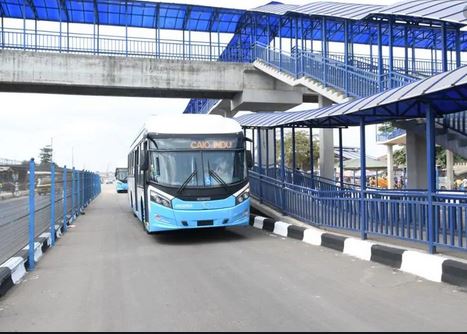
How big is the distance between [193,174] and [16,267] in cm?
493

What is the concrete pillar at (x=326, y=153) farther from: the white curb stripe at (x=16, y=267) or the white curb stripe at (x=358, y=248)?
the white curb stripe at (x=16, y=267)

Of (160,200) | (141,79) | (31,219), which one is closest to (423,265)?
(160,200)

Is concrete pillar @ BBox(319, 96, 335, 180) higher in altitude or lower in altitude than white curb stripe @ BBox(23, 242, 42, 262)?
higher

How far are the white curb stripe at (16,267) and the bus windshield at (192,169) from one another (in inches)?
161

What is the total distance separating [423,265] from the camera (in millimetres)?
7773

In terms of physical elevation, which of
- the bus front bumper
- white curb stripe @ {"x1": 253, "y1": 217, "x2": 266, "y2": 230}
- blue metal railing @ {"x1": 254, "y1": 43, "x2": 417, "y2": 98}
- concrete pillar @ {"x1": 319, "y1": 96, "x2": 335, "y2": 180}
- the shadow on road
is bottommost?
→ the shadow on road

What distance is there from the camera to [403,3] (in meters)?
15.7

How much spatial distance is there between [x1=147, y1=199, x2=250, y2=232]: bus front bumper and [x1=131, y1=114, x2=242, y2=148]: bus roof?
2.01m

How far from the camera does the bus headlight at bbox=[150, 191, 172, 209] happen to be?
38.6 feet

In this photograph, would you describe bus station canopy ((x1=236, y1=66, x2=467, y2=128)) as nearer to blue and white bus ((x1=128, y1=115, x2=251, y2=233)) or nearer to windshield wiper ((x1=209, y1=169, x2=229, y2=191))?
blue and white bus ((x1=128, y1=115, x2=251, y2=233))

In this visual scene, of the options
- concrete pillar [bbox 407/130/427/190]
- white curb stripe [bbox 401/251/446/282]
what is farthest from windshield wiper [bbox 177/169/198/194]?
concrete pillar [bbox 407/130/427/190]

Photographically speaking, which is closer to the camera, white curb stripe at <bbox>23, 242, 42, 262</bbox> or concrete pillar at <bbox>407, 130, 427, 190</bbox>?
white curb stripe at <bbox>23, 242, 42, 262</bbox>

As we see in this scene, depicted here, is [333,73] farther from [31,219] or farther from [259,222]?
[31,219]

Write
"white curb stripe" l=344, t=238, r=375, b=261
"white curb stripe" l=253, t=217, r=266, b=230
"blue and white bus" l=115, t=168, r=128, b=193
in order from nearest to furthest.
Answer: "white curb stripe" l=344, t=238, r=375, b=261 → "white curb stripe" l=253, t=217, r=266, b=230 → "blue and white bus" l=115, t=168, r=128, b=193
